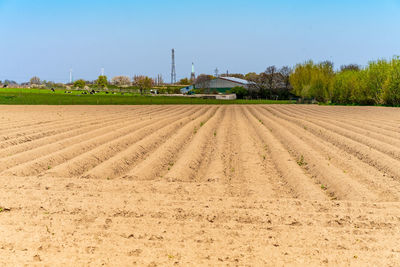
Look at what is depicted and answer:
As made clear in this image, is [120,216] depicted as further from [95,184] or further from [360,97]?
[360,97]

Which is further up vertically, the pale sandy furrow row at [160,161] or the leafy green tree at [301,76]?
the leafy green tree at [301,76]

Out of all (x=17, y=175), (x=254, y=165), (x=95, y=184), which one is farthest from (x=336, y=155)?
(x=17, y=175)

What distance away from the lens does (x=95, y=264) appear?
174 inches

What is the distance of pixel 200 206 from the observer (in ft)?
21.8

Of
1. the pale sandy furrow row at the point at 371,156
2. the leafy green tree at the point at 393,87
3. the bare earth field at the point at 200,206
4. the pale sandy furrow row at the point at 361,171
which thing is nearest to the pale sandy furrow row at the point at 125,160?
the bare earth field at the point at 200,206

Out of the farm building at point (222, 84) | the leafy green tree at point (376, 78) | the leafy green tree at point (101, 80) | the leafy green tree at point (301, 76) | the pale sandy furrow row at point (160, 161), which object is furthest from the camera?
the leafy green tree at point (101, 80)

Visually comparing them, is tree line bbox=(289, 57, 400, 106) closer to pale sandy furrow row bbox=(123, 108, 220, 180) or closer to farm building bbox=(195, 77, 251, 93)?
farm building bbox=(195, 77, 251, 93)

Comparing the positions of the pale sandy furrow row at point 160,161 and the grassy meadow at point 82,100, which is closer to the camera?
the pale sandy furrow row at point 160,161

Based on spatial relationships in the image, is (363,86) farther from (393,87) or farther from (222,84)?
(222,84)

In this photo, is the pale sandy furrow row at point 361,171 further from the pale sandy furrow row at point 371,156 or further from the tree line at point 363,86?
the tree line at point 363,86

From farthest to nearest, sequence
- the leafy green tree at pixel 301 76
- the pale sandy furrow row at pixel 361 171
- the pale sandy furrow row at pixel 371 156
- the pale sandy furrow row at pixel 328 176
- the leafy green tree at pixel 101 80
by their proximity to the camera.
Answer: the leafy green tree at pixel 101 80 → the leafy green tree at pixel 301 76 → the pale sandy furrow row at pixel 371 156 → the pale sandy furrow row at pixel 361 171 → the pale sandy furrow row at pixel 328 176

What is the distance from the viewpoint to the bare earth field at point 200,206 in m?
4.78

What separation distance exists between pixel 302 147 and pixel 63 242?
875cm

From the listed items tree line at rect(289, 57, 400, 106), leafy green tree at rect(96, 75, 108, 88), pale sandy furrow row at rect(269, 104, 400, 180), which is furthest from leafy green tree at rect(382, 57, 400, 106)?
leafy green tree at rect(96, 75, 108, 88)
